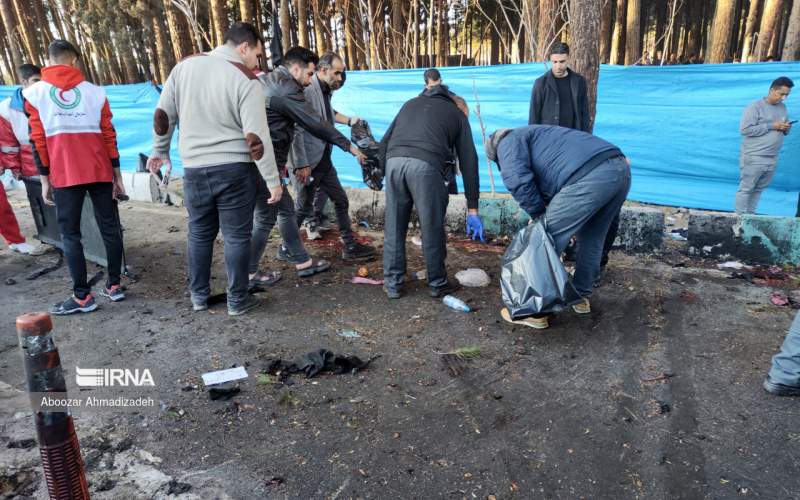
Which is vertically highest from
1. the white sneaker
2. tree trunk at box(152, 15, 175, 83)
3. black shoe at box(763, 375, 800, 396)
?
tree trunk at box(152, 15, 175, 83)

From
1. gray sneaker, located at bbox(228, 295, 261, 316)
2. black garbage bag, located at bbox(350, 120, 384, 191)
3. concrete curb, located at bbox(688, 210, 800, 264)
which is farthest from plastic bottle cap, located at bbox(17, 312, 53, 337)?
concrete curb, located at bbox(688, 210, 800, 264)

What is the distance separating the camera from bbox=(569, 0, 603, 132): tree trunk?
5.43 metres

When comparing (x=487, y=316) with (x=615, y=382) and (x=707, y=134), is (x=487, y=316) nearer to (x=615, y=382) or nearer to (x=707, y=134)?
(x=615, y=382)

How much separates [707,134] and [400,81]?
12.8 feet

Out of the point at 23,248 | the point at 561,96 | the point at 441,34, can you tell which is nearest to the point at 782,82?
the point at 561,96

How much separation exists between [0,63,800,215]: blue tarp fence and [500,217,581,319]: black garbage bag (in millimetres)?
3699

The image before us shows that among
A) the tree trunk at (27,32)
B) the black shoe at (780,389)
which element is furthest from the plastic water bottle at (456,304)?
the tree trunk at (27,32)

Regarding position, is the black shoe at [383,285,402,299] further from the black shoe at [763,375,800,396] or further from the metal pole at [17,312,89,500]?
the metal pole at [17,312,89,500]

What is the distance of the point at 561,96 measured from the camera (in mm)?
5070

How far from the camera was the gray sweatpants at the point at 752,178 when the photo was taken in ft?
18.4

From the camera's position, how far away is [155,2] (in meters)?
13.8

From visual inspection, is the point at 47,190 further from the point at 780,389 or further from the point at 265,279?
the point at 780,389

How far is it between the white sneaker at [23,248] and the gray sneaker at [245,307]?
123 inches

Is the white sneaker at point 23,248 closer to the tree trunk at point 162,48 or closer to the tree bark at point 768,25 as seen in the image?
the tree trunk at point 162,48
